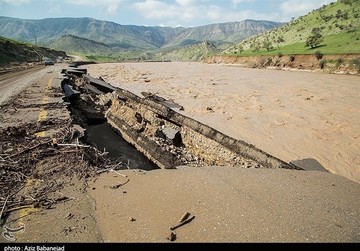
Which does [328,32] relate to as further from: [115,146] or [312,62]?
[115,146]

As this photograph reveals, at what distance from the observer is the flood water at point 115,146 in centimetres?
846

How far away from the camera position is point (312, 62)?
3186 centimetres

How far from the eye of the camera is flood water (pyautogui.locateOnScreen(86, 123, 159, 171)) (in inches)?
333

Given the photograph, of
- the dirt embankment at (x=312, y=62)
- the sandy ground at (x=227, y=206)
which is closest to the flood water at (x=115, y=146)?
the sandy ground at (x=227, y=206)

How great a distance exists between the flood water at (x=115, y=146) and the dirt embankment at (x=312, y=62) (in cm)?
2359

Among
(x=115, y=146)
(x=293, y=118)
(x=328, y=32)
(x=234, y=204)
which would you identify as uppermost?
(x=328, y=32)

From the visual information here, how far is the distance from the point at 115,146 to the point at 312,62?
28788 mm

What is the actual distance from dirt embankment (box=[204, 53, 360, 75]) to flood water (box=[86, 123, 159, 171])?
2359cm

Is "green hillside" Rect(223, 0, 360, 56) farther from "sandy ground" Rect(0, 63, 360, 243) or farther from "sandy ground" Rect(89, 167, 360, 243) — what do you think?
"sandy ground" Rect(89, 167, 360, 243)

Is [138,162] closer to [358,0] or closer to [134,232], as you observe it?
[134,232]

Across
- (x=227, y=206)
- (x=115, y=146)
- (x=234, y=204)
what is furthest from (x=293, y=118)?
(x=227, y=206)

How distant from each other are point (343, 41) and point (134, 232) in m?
35.4

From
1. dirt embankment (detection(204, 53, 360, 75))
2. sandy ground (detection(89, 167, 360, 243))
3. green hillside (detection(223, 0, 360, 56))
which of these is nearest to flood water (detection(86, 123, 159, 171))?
sandy ground (detection(89, 167, 360, 243))
